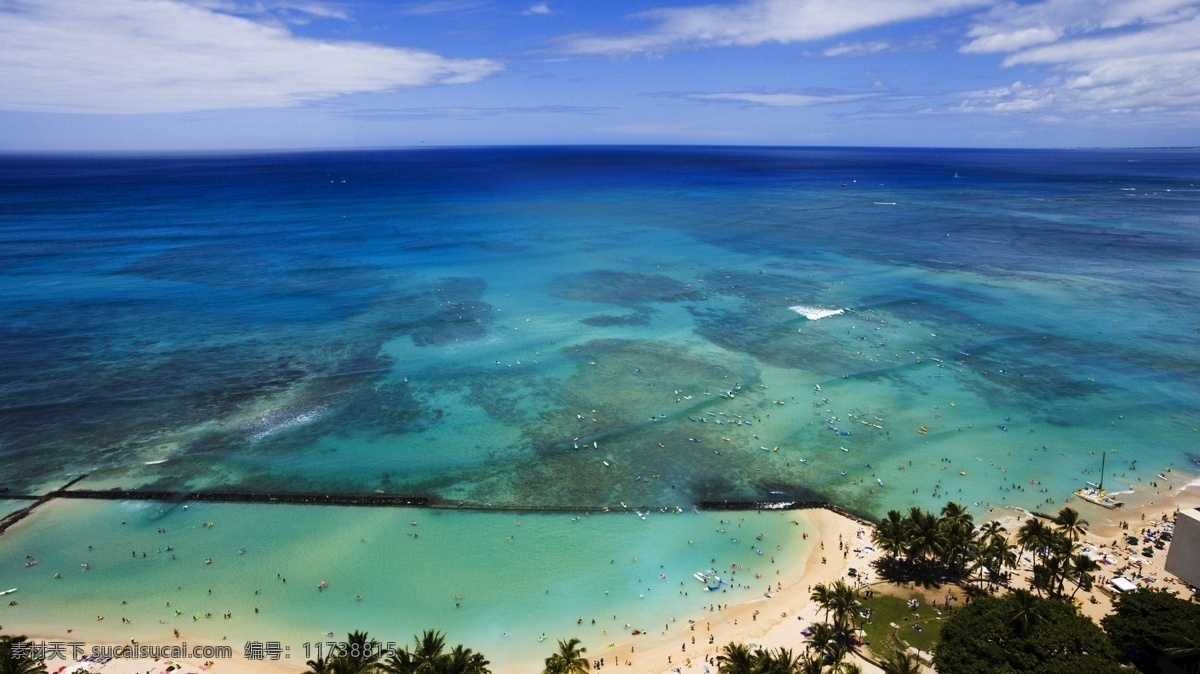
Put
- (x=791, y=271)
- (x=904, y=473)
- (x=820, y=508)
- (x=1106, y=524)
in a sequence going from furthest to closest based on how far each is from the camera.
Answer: (x=791, y=271) → (x=904, y=473) → (x=820, y=508) → (x=1106, y=524)

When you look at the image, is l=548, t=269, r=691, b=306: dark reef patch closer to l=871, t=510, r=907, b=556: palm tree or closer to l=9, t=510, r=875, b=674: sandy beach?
l=9, t=510, r=875, b=674: sandy beach

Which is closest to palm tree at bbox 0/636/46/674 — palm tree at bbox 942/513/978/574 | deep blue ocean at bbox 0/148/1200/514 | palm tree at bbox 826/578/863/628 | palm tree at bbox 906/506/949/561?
deep blue ocean at bbox 0/148/1200/514


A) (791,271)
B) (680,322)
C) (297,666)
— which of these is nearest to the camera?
(297,666)

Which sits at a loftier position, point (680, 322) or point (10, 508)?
Result: point (680, 322)

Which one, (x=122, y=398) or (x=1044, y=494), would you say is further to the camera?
(x=122, y=398)

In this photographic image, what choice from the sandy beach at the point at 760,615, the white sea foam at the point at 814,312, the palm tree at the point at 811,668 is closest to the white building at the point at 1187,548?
the sandy beach at the point at 760,615

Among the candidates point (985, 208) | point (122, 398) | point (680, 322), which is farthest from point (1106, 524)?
point (985, 208)

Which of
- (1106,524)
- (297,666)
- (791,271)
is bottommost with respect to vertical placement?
(297,666)

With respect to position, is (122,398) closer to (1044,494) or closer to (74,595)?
(74,595)
